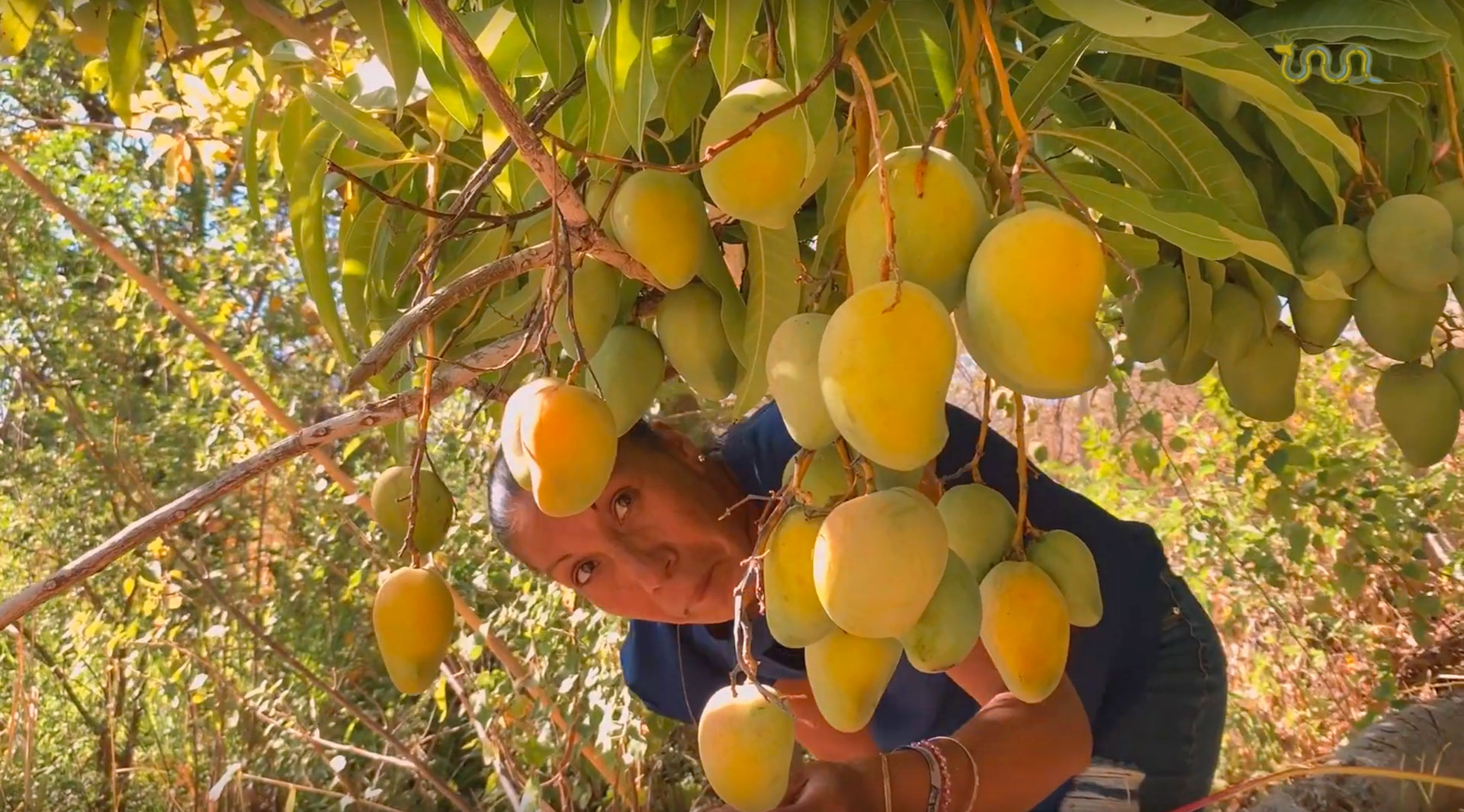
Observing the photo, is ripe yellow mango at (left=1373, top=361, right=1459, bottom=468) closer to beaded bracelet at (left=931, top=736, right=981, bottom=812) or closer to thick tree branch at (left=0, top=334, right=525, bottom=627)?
beaded bracelet at (left=931, top=736, right=981, bottom=812)

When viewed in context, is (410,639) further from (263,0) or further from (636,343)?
(263,0)

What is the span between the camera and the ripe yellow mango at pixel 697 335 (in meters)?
0.49

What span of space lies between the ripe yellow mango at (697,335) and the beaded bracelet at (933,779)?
1.18ft

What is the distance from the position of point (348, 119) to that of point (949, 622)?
0.33 m

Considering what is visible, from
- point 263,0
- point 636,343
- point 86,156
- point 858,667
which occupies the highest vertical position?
point 86,156

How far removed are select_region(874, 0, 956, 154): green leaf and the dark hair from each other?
1.71 feet

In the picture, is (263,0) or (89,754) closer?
(263,0)

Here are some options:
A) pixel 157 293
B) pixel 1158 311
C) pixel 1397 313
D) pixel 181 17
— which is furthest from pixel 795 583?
pixel 157 293

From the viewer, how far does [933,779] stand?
0.72 m

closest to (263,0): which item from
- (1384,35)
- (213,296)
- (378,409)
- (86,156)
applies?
(378,409)

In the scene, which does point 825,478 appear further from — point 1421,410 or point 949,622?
point 1421,410

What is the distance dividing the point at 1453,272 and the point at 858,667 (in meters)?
0.33

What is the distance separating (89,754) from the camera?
2.05 meters

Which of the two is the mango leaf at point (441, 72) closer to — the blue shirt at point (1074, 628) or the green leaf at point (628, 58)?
the green leaf at point (628, 58)
